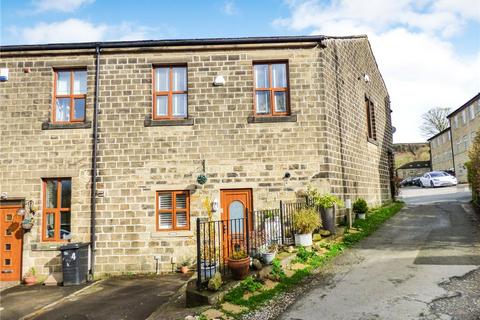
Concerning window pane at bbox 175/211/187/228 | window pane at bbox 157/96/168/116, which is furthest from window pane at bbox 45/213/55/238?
window pane at bbox 157/96/168/116

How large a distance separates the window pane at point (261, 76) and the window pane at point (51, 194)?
24.0 ft

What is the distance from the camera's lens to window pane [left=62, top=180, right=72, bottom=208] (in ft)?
35.1

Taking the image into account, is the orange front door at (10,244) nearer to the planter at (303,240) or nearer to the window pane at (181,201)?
the window pane at (181,201)

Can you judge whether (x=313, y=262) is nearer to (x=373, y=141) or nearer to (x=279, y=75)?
(x=279, y=75)

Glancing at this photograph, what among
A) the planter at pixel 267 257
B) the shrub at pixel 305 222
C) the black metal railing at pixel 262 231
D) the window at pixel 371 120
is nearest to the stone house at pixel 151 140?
the black metal railing at pixel 262 231

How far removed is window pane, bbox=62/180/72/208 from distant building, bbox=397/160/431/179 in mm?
53706

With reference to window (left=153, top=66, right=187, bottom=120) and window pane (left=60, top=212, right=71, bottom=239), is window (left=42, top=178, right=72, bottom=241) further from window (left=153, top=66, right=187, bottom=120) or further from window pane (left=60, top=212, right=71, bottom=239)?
window (left=153, top=66, right=187, bottom=120)

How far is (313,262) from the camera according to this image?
8.24 meters

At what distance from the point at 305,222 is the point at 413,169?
52.6 metres

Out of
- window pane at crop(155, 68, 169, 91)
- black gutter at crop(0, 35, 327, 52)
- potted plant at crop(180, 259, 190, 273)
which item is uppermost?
black gutter at crop(0, 35, 327, 52)

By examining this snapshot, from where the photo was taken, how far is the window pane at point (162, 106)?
36.0ft

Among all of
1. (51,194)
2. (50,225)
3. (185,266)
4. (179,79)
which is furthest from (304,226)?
(51,194)

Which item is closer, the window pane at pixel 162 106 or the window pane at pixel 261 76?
the window pane at pixel 162 106

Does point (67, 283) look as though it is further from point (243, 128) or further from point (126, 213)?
point (243, 128)
